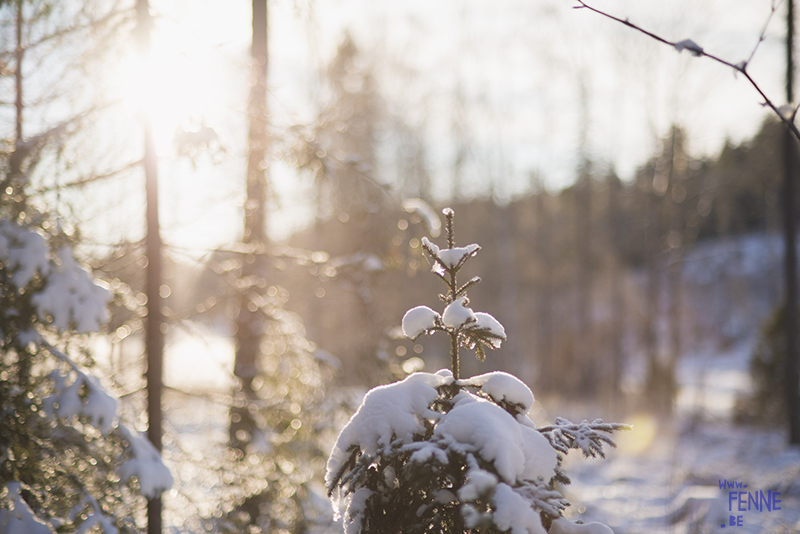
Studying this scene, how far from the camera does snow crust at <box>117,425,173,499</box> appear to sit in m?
3.62

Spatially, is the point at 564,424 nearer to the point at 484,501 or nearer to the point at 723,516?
the point at 484,501

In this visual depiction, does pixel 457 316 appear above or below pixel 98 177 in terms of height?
below

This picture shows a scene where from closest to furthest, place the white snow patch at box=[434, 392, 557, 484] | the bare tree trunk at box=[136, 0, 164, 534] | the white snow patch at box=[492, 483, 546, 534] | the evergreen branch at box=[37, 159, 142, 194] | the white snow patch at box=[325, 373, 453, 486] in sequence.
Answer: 1. the white snow patch at box=[492, 483, 546, 534]
2. the white snow patch at box=[434, 392, 557, 484]
3. the white snow patch at box=[325, 373, 453, 486]
4. the evergreen branch at box=[37, 159, 142, 194]
5. the bare tree trunk at box=[136, 0, 164, 534]

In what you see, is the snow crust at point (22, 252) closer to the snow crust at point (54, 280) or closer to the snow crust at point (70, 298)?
the snow crust at point (54, 280)

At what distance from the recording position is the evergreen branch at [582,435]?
7.68 feet

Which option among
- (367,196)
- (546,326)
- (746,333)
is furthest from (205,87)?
(746,333)

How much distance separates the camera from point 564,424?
8.34 feet

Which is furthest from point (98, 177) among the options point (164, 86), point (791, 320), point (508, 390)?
point (791, 320)

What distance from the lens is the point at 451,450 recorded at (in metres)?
2.07

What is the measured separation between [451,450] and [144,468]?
2.72 meters

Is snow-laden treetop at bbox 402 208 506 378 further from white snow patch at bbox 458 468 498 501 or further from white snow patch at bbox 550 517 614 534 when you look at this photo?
white snow patch at bbox 550 517 614 534

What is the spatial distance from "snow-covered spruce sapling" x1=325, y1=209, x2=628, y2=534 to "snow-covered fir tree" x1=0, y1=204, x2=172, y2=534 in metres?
2.09

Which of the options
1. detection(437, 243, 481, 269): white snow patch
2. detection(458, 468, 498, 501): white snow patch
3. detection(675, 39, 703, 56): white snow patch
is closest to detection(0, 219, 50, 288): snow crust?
detection(437, 243, 481, 269): white snow patch

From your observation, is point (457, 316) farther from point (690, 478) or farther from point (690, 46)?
point (690, 478)
